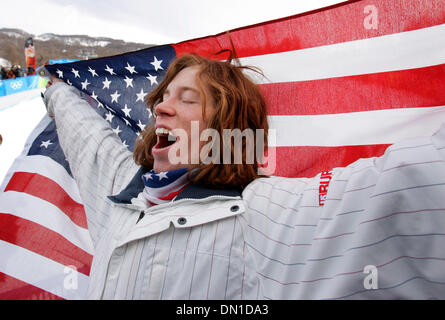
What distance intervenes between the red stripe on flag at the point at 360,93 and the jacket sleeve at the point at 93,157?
97 cm

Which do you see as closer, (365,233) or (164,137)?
(365,233)

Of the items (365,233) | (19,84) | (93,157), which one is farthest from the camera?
(19,84)

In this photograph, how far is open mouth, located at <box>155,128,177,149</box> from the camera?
136 cm

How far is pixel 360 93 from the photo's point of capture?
60.6 inches

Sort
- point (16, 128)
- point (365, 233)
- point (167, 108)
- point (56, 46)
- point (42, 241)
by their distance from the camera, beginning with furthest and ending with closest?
point (56, 46) < point (16, 128) < point (42, 241) < point (167, 108) < point (365, 233)

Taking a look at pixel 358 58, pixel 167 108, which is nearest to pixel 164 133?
pixel 167 108

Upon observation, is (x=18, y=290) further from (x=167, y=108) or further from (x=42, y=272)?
(x=167, y=108)

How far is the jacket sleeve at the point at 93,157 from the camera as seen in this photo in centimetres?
168

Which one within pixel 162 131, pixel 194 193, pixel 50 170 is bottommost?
pixel 194 193

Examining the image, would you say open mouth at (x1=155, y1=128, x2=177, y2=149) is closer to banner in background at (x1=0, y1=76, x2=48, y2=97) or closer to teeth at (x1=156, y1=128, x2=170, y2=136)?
teeth at (x1=156, y1=128, x2=170, y2=136)

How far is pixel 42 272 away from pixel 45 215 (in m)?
0.38

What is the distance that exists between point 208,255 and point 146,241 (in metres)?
0.25
